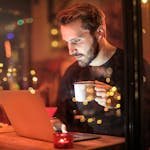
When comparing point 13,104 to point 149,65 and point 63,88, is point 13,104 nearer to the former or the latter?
point 63,88

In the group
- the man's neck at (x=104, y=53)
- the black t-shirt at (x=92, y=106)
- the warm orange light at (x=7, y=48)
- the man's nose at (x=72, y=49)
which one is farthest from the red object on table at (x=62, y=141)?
the warm orange light at (x=7, y=48)

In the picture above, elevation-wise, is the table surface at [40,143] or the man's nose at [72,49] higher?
the man's nose at [72,49]

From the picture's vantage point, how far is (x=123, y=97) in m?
1.66

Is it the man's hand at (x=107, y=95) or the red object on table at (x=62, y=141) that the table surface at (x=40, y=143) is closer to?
the red object on table at (x=62, y=141)

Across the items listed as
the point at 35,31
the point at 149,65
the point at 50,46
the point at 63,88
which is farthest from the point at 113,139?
the point at 35,31

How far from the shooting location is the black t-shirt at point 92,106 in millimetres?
1714

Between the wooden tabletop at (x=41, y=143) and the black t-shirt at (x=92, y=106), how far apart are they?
0.10 meters

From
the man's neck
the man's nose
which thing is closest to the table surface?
the man's neck

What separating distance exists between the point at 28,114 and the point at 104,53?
556mm

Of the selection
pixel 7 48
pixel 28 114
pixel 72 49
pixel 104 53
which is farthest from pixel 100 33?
pixel 7 48

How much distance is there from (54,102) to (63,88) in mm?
118

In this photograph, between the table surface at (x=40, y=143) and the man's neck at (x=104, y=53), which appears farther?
the man's neck at (x=104, y=53)

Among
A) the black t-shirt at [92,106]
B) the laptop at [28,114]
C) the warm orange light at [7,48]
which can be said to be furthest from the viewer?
the warm orange light at [7,48]

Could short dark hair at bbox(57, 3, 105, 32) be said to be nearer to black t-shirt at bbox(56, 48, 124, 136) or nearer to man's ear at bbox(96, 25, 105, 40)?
man's ear at bbox(96, 25, 105, 40)
